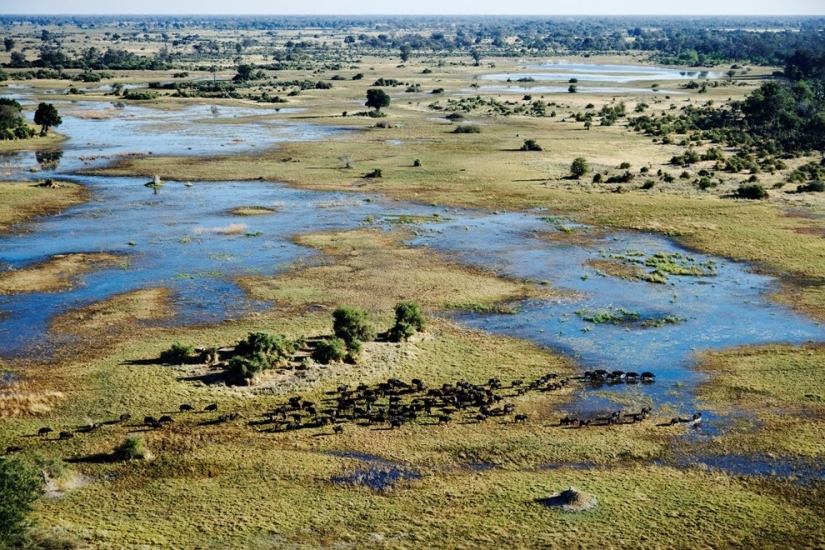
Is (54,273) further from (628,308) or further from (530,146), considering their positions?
(530,146)

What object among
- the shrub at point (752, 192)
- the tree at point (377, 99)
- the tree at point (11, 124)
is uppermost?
the tree at point (377, 99)

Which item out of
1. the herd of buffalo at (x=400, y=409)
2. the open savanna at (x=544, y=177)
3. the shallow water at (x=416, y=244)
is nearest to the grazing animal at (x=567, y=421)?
the herd of buffalo at (x=400, y=409)

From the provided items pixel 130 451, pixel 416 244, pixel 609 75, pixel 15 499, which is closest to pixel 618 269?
pixel 416 244

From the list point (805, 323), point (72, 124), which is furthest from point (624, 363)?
point (72, 124)

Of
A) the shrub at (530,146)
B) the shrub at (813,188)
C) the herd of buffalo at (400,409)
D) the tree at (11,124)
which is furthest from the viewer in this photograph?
the tree at (11,124)

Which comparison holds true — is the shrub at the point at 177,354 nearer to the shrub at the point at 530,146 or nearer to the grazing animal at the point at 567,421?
the grazing animal at the point at 567,421

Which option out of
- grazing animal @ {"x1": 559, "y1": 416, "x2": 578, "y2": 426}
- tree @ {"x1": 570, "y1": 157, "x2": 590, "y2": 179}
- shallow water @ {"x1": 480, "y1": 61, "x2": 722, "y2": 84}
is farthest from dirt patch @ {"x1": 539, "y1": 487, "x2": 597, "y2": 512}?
shallow water @ {"x1": 480, "y1": 61, "x2": 722, "y2": 84}
